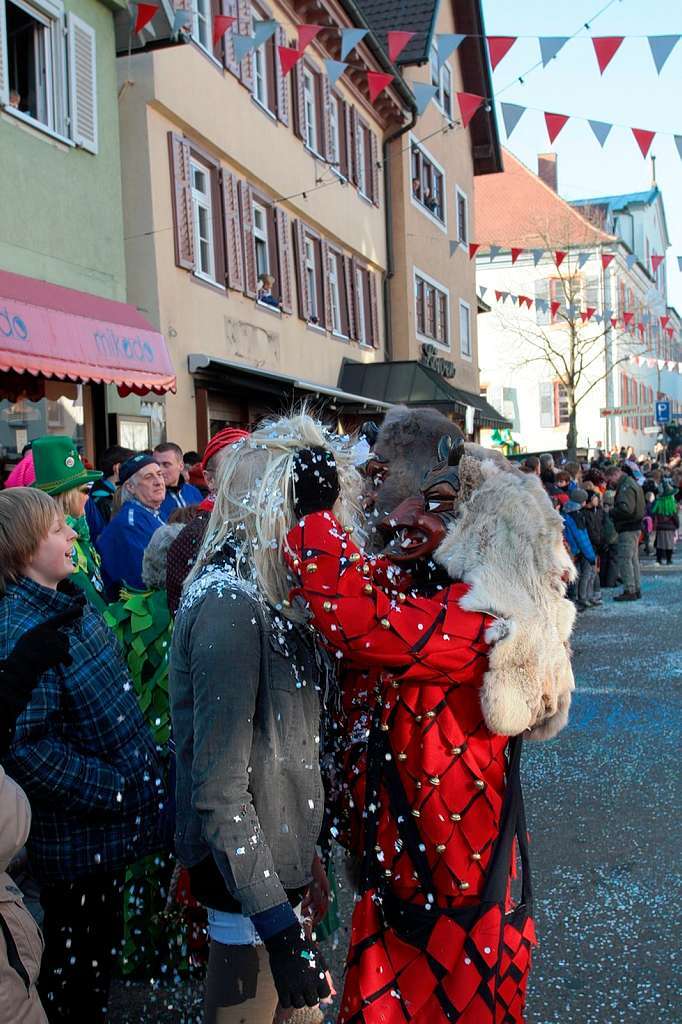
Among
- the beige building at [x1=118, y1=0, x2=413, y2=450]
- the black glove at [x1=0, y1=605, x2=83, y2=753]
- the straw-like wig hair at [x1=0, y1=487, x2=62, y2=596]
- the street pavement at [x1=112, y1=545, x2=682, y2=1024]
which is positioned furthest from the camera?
the beige building at [x1=118, y1=0, x2=413, y2=450]

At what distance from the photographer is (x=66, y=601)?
8.73ft

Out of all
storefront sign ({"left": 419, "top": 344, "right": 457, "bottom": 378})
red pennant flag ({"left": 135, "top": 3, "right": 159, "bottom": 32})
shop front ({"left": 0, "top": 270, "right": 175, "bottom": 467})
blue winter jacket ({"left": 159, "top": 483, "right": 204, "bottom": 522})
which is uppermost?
red pennant flag ({"left": 135, "top": 3, "right": 159, "bottom": 32})

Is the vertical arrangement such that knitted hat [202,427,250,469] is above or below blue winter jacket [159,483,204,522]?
above

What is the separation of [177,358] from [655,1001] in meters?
9.38

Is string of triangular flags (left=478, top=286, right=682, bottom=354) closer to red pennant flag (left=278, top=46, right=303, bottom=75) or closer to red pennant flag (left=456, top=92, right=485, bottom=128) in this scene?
red pennant flag (left=456, top=92, right=485, bottom=128)

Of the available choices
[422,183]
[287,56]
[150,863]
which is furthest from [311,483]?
[422,183]

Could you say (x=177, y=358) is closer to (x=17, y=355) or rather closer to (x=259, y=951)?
(x=17, y=355)

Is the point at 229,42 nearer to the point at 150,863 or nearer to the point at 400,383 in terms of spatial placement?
the point at 400,383

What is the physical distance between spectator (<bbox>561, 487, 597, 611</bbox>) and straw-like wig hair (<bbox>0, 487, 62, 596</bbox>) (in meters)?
8.91

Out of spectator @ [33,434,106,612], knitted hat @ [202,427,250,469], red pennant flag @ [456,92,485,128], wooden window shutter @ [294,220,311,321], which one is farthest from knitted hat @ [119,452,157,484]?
wooden window shutter @ [294,220,311,321]

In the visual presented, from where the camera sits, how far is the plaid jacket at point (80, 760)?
2480mm

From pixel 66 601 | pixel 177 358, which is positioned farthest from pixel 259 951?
pixel 177 358

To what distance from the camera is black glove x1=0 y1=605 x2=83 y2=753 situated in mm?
2068

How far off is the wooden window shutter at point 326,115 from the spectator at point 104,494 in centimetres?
1068
